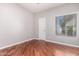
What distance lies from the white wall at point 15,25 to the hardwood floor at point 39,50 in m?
0.18

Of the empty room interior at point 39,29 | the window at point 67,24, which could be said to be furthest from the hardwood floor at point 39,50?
the window at point 67,24

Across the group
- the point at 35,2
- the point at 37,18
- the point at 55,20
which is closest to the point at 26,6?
the point at 35,2

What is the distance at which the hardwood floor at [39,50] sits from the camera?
1.79m

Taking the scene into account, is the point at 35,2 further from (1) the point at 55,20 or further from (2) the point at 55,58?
(2) the point at 55,58

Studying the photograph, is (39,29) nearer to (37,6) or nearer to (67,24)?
(37,6)

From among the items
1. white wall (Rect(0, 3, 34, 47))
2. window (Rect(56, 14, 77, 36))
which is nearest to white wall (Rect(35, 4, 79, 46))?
window (Rect(56, 14, 77, 36))

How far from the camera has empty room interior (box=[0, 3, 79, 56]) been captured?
70.4 inches

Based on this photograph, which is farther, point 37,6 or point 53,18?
point 53,18

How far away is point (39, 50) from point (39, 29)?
543mm

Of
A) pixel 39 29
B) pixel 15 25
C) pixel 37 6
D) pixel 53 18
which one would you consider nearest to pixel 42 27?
pixel 39 29

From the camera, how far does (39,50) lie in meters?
1.86

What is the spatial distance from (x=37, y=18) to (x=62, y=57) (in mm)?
1137

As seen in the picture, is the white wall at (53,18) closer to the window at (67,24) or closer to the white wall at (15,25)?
the window at (67,24)

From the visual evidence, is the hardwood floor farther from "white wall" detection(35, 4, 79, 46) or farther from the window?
the window
